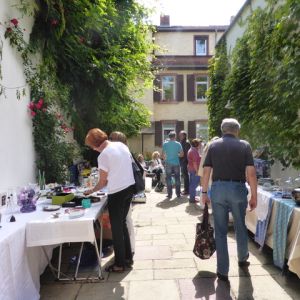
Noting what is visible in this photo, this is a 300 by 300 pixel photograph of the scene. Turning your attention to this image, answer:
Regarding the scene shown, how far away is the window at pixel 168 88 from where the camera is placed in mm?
18922

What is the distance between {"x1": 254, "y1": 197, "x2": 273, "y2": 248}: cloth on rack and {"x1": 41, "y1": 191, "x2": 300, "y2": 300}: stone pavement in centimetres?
16

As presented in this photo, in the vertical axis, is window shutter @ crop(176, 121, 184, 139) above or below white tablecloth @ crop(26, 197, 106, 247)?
above

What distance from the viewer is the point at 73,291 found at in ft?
11.5

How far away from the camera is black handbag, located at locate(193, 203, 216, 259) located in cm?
395

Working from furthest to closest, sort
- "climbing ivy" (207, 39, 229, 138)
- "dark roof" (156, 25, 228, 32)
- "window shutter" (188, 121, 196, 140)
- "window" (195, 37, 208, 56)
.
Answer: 1. "window" (195, 37, 208, 56)
2. "dark roof" (156, 25, 228, 32)
3. "window shutter" (188, 121, 196, 140)
4. "climbing ivy" (207, 39, 229, 138)

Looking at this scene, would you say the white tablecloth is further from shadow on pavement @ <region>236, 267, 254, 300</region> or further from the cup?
shadow on pavement @ <region>236, 267, 254, 300</region>

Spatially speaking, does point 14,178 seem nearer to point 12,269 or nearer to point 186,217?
point 12,269

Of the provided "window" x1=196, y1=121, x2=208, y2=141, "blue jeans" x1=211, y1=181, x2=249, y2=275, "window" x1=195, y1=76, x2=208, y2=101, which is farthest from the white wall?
"window" x1=195, y1=76, x2=208, y2=101

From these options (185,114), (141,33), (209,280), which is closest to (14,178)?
(209,280)

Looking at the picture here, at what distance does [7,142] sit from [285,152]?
11.7 feet

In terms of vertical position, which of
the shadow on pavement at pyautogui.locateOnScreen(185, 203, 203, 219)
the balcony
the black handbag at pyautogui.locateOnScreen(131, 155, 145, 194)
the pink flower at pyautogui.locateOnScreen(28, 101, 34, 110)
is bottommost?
the shadow on pavement at pyautogui.locateOnScreen(185, 203, 203, 219)

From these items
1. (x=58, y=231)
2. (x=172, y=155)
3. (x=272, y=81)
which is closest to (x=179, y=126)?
(x=172, y=155)

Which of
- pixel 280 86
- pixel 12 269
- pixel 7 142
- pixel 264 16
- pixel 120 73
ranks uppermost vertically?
pixel 264 16

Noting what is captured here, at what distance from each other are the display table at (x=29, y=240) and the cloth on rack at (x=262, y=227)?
1956 millimetres
